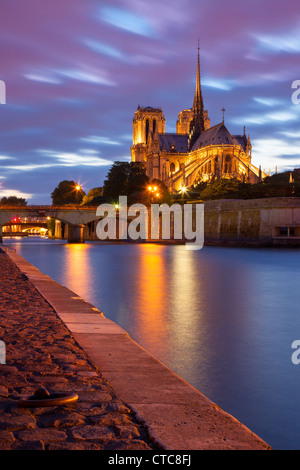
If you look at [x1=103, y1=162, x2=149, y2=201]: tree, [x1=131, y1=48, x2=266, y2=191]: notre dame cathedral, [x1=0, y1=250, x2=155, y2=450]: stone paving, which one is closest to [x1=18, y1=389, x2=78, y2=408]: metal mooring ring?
[x1=0, y1=250, x2=155, y2=450]: stone paving

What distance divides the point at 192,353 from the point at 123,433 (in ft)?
20.1

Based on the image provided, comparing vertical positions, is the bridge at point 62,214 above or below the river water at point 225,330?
above

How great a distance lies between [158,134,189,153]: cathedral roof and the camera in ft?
527

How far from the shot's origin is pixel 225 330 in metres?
12.9

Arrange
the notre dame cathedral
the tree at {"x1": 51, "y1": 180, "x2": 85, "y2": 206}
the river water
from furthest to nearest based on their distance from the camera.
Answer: the tree at {"x1": 51, "y1": 180, "x2": 85, "y2": 206} → the notre dame cathedral → the river water

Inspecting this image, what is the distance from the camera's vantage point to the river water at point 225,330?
723 cm

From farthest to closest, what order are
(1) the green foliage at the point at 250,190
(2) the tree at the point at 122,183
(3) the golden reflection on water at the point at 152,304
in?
1. (2) the tree at the point at 122,183
2. (1) the green foliage at the point at 250,190
3. (3) the golden reflection on water at the point at 152,304

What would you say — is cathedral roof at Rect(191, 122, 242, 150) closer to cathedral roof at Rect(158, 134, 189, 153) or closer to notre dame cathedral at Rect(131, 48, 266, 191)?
notre dame cathedral at Rect(131, 48, 266, 191)

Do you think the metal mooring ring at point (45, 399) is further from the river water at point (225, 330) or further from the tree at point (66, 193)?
the tree at point (66, 193)

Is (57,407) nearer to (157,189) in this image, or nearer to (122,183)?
(157,189)

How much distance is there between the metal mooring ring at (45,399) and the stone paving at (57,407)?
1.8 inches

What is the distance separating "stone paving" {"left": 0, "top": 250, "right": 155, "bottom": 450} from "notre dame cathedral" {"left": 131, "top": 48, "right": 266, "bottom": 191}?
113 meters

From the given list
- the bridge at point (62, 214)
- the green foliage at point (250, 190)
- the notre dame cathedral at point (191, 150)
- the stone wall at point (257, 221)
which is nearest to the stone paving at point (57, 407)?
the stone wall at point (257, 221)
